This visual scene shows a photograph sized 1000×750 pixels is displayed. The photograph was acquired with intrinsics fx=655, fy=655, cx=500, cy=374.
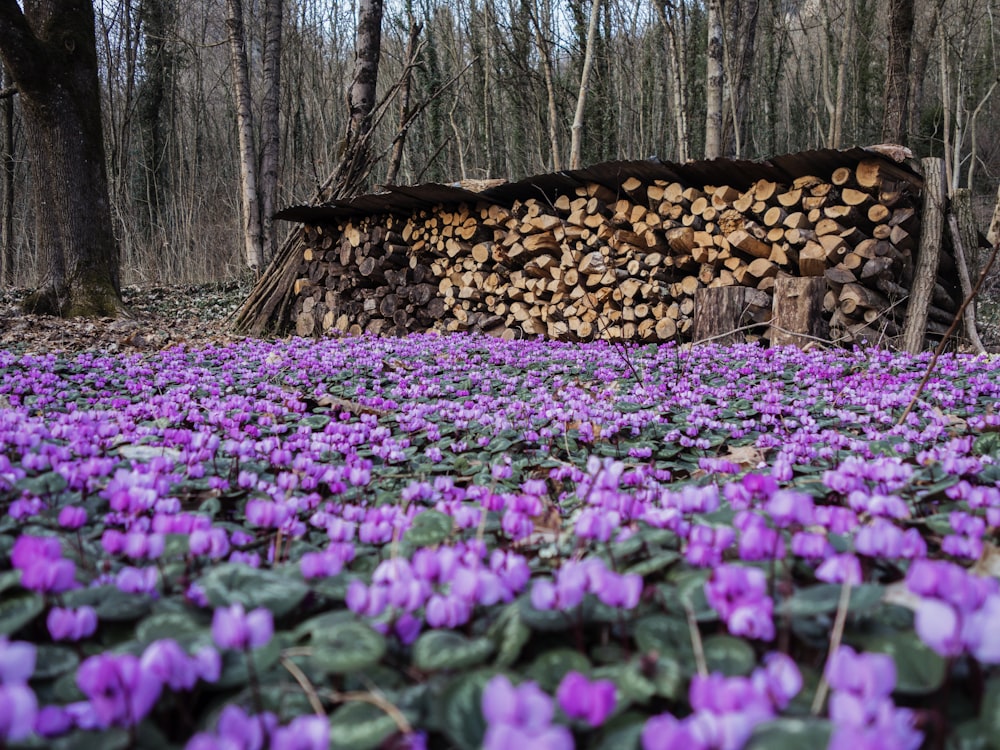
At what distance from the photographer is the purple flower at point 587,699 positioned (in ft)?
2.00

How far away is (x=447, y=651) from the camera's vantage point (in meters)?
0.76

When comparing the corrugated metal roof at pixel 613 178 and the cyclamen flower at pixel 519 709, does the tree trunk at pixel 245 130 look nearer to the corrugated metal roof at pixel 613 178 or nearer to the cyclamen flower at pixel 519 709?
the corrugated metal roof at pixel 613 178

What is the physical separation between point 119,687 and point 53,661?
241 mm

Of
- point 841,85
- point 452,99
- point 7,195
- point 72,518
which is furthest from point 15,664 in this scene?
point 452,99

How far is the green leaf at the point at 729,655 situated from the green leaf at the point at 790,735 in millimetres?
163

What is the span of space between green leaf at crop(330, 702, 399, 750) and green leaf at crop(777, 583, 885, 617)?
485 mm

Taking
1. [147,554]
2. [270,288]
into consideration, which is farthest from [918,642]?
[270,288]

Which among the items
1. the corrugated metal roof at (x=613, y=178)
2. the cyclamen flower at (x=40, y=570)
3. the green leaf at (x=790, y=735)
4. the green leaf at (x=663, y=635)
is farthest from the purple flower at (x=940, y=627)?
the corrugated metal roof at (x=613, y=178)

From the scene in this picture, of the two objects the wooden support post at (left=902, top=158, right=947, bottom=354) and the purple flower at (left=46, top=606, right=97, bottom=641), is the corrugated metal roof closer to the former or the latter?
the wooden support post at (left=902, top=158, right=947, bottom=354)

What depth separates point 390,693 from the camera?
0.75 m

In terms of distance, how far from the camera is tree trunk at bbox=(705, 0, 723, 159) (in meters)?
9.23

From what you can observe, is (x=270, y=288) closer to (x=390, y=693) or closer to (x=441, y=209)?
(x=441, y=209)

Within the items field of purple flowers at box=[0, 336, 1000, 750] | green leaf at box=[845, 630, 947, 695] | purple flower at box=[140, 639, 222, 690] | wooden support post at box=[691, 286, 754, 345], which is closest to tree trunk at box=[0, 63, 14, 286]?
wooden support post at box=[691, 286, 754, 345]

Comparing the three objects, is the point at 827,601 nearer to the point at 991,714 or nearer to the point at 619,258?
the point at 991,714
